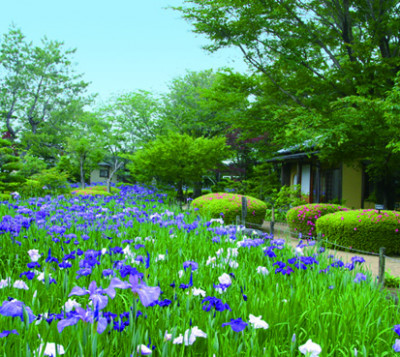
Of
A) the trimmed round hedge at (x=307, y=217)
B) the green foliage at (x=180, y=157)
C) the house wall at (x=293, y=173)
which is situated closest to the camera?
the trimmed round hedge at (x=307, y=217)

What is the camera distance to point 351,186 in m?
16.2

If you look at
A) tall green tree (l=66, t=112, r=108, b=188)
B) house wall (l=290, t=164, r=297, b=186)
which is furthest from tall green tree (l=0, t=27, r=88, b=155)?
house wall (l=290, t=164, r=297, b=186)

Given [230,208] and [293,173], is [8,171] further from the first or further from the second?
[293,173]

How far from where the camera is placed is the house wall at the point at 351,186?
52.6 feet

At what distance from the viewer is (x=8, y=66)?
3466 cm

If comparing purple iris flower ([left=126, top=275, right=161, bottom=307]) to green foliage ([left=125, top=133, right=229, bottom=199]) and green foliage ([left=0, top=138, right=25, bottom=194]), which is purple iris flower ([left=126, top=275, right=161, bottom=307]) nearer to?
green foliage ([left=125, top=133, right=229, bottom=199])

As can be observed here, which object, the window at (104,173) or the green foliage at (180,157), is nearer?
the green foliage at (180,157)

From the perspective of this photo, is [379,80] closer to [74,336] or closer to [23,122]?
[74,336]

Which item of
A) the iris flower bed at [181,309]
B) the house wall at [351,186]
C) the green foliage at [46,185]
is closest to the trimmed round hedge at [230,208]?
the house wall at [351,186]

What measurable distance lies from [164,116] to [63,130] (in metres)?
14.1

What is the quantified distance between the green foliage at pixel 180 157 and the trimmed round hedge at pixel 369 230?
6721 millimetres

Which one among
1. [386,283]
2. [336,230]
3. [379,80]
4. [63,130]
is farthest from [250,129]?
[63,130]

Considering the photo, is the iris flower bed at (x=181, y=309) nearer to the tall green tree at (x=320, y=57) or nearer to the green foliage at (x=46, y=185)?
the tall green tree at (x=320, y=57)

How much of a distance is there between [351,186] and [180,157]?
323 inches
